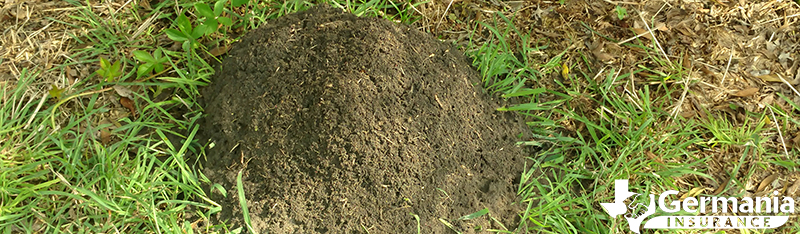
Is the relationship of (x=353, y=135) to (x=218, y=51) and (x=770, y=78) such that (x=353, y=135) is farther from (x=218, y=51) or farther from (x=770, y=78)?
(x=770, y=78)

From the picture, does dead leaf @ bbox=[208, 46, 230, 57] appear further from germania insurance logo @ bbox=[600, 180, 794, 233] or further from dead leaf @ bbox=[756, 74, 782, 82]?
dead leaf @ bbox=[756, 74, 782, 82]

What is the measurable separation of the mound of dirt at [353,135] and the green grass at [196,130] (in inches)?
4.3

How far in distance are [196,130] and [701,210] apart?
232cm

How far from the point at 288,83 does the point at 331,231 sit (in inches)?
24.6

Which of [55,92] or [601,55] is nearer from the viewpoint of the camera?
[55,92]

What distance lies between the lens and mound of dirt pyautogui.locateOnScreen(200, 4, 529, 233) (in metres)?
2.15

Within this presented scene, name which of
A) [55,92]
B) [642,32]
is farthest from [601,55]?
[55,92]

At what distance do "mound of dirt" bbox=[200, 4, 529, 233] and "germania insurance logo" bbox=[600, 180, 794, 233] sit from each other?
20.5 inches

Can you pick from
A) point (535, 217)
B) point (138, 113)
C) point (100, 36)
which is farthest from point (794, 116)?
point (100, 36)

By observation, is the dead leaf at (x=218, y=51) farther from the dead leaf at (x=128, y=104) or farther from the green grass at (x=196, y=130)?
the dead leaf at (x=128, y=104)

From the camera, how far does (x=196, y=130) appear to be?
238 cm

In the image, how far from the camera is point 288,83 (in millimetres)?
2268

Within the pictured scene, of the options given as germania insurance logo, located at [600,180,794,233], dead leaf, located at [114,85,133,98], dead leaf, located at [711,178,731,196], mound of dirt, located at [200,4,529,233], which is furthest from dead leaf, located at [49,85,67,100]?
dead leaf, located at [711,178,731,196]

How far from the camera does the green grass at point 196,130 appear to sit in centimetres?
225
